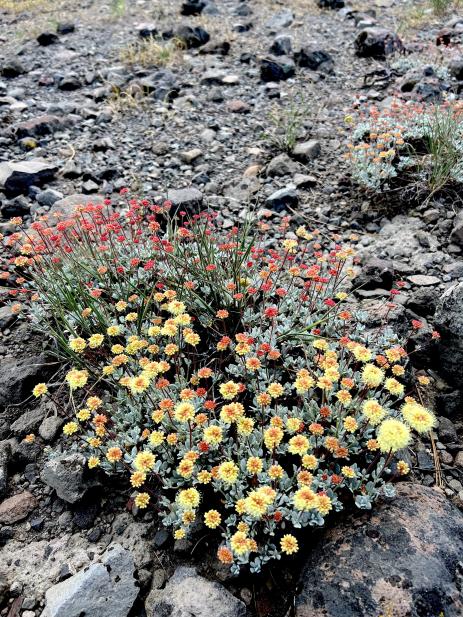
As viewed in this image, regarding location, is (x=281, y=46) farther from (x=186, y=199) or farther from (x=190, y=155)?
(x=186, y=199)

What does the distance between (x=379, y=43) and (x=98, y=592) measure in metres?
9.73

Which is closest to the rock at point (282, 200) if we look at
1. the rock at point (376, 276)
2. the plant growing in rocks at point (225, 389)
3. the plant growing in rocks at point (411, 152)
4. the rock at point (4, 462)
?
the plant growing in rocks at point (411, 152)

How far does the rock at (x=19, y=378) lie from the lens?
3.47 metres

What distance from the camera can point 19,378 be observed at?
138 inches

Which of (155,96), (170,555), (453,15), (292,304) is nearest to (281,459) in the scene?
(170,555)

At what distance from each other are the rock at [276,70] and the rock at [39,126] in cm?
370

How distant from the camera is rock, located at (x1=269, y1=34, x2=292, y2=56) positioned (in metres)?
9.21

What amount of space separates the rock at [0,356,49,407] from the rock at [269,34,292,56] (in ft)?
26.5

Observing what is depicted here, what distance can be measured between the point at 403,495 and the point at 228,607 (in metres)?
1.13

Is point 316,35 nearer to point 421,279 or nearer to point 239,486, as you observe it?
point 421,279

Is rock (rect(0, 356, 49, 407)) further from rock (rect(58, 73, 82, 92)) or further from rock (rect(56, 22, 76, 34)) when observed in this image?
rock (rect(56, 22, 76, 34))

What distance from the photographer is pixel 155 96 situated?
7.98 meters

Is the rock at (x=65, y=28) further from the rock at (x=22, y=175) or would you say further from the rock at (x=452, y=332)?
the rock at (x=452, y=332)

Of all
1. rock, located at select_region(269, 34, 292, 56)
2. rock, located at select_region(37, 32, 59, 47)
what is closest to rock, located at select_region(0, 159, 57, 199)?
rock, located at select_region(269, 34, 292, 56)
